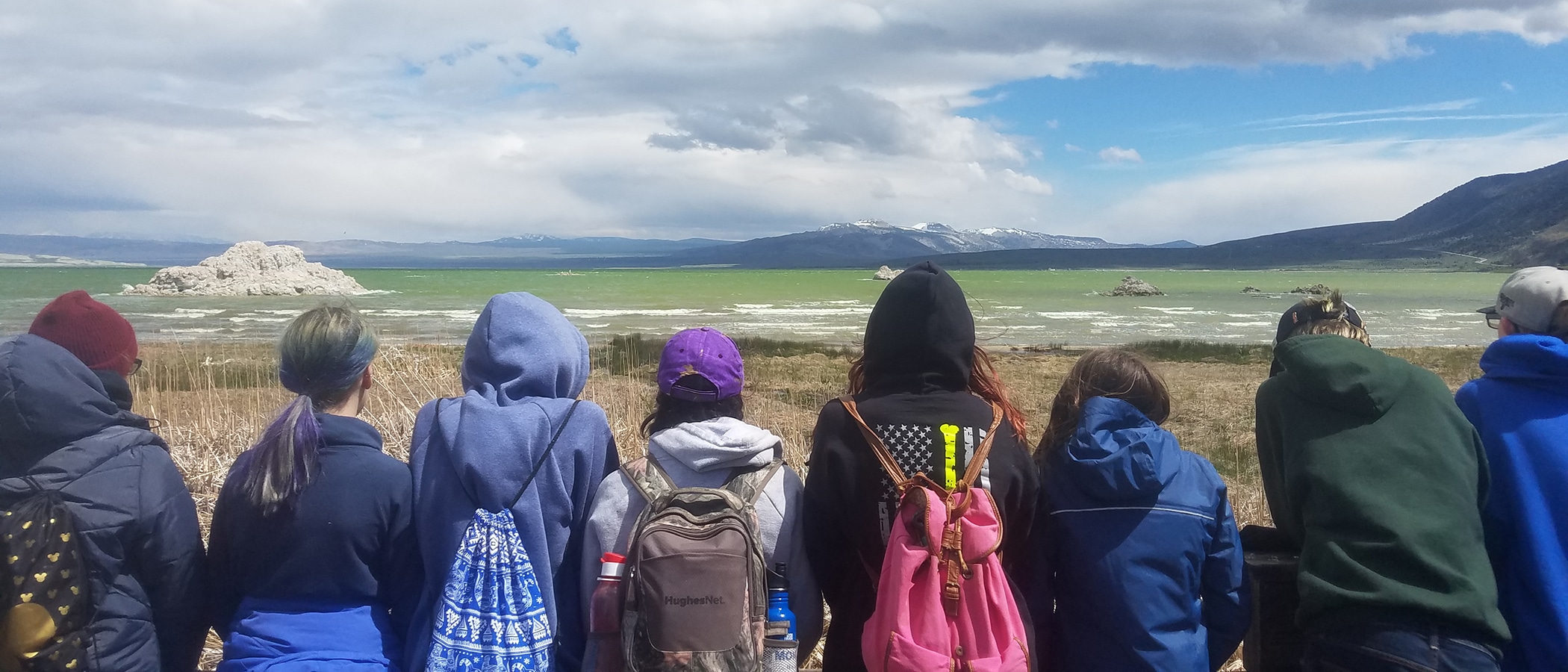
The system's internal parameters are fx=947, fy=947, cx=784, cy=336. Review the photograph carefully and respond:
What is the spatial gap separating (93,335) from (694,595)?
73.0 inches

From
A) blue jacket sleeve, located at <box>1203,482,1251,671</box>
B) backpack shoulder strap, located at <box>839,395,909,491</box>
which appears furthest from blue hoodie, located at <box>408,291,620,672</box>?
blue jacket sleeve, located at <box>1203,482,1251,671</box>

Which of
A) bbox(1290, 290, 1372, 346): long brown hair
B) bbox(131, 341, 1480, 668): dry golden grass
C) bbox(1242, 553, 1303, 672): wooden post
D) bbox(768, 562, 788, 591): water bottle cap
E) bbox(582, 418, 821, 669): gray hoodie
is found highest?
bbox(1290, 290, 1372, 346): long brown hair

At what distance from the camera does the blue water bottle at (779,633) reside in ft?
8.24

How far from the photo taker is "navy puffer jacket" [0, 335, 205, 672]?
92.0 inches

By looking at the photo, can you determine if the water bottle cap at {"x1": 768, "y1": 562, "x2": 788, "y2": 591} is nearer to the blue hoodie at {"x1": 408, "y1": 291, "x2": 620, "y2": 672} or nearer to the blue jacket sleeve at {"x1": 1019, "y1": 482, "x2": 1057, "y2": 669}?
the blue hoodie at {"x1": 408, "y1": 291, "x2": 620, "y2": 672}

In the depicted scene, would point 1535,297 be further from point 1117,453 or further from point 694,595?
point 694,595

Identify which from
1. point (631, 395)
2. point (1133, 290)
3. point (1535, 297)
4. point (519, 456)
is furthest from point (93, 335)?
point (1133, 290)

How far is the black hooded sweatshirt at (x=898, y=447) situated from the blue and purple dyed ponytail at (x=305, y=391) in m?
1.32

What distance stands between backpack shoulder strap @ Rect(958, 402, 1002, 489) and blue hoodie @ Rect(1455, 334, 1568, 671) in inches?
53.2

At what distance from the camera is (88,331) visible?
265cm

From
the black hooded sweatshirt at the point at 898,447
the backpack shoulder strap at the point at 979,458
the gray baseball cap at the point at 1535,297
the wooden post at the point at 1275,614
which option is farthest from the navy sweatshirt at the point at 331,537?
the gray baseball cap at the point at 1535,297

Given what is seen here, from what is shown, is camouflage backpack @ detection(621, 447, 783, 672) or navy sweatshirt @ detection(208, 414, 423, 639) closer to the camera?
camouflage backpack @ detection(621, 447, 783, 672)

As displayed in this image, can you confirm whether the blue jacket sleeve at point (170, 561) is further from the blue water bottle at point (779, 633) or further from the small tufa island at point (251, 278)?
the small tufa island at point (251, 278)

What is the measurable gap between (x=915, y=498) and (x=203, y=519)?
5.00 metres
